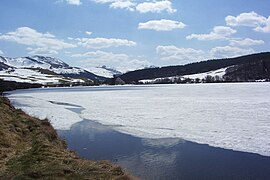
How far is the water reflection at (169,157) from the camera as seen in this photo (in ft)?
49.4

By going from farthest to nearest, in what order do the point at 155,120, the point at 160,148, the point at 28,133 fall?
1. the point at 155,120
2. the point at 28,133
3. the point at 160,148

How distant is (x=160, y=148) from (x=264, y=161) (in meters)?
6.21

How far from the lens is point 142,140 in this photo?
2338 centimetres

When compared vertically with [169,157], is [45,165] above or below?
above

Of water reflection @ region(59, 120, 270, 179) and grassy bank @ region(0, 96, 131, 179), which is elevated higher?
grassy bank @ region(0, 96, 131, 179)

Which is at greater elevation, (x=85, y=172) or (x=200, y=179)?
(x=85, y=172)

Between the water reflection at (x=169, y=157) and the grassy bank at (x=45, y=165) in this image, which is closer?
the grassy bank at (x=45, y=165)

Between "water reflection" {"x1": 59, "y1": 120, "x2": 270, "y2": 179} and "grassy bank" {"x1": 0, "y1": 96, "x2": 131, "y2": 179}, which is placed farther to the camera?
"water reflection" {"x1": 59, "y1": 120, "x2": 270, "y2": 179}

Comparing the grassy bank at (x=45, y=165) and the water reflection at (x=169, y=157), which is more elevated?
the grassy bank at (x=45, y=165)

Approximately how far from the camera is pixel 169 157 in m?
18.3

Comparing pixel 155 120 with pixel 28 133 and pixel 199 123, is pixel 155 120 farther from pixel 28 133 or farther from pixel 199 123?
pixel 28 133

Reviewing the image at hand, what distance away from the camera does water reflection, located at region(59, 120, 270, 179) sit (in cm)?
1505

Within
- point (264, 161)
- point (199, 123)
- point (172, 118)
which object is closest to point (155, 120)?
point (172, 118)

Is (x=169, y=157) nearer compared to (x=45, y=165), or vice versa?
(x=45, y=165)
